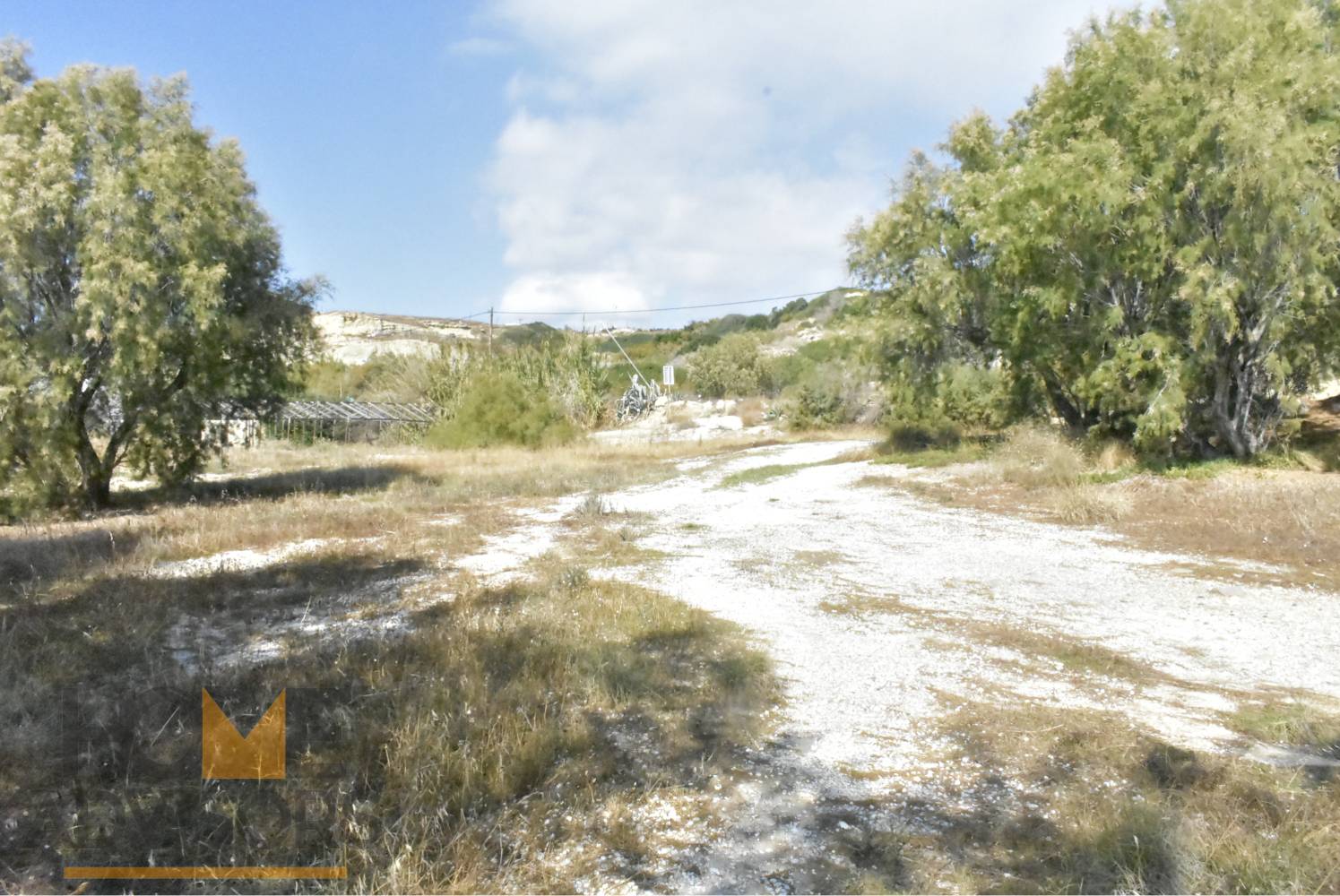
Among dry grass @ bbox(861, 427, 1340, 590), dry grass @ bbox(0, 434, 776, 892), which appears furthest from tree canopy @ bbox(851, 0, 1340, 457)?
dry grass @ bbox(0, 434, 776, 892)

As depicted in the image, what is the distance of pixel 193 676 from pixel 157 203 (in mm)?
12975

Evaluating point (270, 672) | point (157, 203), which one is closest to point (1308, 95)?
point (270, 672)

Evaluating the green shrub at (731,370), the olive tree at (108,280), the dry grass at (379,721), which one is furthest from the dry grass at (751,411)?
the dry grass at (379,721)

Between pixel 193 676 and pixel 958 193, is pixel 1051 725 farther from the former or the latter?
pixel 958 193

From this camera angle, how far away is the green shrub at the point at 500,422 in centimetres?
3438

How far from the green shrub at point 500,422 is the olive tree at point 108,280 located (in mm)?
16539

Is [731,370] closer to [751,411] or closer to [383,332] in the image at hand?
[751,411]

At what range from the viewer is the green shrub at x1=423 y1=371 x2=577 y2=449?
34375 mm

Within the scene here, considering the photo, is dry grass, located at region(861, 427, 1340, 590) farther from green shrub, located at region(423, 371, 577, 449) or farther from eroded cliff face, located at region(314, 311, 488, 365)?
eroded cliff face, located at region(314, 311, 488, 365)

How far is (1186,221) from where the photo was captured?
594 inches

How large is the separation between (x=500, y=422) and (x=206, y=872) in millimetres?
31710

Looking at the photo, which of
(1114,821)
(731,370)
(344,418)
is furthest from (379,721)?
(731,370)

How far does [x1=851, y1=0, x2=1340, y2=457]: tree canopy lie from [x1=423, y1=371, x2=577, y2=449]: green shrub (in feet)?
64.2

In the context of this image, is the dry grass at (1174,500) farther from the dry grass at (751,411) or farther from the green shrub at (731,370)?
the green shrub at (731,370)
